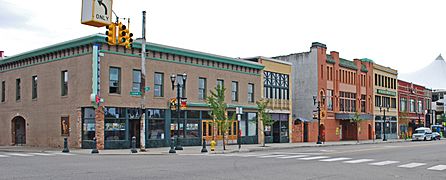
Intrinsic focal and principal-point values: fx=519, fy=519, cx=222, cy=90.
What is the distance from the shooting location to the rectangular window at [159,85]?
36.3 m

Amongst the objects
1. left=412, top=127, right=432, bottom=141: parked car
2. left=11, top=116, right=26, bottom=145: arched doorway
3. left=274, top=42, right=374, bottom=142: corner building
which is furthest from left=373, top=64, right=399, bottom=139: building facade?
left=11, top=116, right=26, bottom=145: arched doorway

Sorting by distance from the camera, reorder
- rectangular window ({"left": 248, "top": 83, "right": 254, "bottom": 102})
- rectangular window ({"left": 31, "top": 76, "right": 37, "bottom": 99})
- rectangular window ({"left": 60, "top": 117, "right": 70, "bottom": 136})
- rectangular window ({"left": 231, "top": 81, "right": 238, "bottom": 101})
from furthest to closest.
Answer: rectangular window ({"left": 248, "top": 83, "right": 254, "bottom": 102}), rectangular window ({"left": 231, "top": 81, "right": 238, "bottom": 101}), rectangular window ({"left": 31, "top": 76, "right": 37, "bottom": 99}), rectangular window ({"left": 60, "top": 117, "right": 70, "bottom": 136})

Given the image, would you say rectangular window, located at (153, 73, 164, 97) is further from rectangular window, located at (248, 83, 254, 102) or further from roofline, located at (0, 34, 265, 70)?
rectangular window, located at (248, 83, 254, 102)

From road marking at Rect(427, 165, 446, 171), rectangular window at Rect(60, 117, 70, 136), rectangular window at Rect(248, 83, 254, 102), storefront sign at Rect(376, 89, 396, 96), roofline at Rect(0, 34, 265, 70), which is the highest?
roofline at Rect(0, 34, 265, 70)

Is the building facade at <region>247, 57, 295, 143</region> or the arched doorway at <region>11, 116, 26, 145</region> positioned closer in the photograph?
the arched doorway at <region>11, 116, 26, 145</region>

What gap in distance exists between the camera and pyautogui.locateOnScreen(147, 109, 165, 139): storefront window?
35791mm

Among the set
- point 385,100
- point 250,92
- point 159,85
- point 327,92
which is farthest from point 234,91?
point 385,100

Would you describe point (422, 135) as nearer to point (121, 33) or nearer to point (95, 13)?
point (121, 33)

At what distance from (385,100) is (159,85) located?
43475 millimetres

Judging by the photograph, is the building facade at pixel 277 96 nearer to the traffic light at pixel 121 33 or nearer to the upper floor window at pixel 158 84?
the upper floor window at pixel 158 84

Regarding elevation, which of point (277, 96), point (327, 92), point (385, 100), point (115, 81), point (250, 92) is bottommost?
point (385, 100)

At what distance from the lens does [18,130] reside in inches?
1566

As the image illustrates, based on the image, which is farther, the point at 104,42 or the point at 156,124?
the point at 156,124

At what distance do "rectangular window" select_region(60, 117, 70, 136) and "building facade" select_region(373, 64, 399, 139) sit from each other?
43.7 metres
